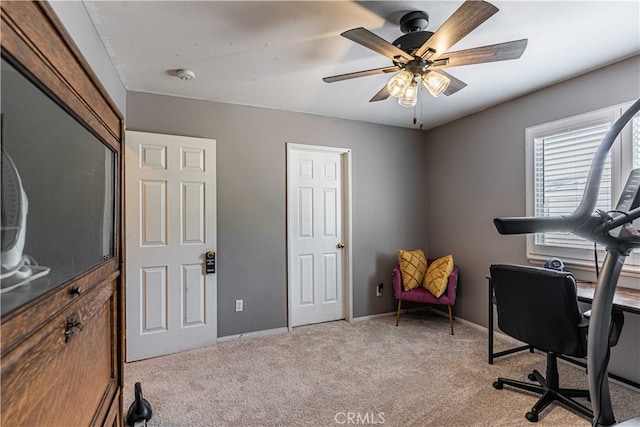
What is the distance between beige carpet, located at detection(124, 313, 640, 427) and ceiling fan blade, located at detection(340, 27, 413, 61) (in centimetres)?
216

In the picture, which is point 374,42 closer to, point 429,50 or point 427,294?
point 429,50

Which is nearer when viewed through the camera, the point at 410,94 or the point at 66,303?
the point at 66,303

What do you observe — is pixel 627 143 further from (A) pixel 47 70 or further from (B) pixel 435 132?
(A) pixel 47 70

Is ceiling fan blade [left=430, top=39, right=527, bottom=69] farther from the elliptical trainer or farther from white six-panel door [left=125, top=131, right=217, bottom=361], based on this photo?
white six-panel door [left=125, top=131, right=217, bottom=361]

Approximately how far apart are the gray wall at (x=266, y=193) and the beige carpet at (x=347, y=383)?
0.51m

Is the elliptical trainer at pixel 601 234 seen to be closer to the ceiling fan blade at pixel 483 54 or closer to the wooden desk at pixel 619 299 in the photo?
the ceiling fan blade at pixel 483 54

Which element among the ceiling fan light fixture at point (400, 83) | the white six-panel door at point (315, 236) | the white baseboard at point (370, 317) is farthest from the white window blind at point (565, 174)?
the white six-panel door at point (315, 236)

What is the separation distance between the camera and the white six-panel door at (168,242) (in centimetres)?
275

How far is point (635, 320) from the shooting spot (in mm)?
2219

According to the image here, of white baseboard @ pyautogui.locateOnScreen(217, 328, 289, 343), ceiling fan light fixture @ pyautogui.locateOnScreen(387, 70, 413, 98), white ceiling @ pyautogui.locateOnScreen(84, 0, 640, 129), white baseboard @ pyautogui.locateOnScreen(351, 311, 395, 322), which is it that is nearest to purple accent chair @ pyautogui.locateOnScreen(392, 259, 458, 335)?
white baseboard @ pyautogui.locateOnScreen(351, 311, 395, 322)

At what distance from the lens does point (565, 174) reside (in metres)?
2.67

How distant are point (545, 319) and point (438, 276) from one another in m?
1.45

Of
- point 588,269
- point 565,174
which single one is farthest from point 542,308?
point 565,174

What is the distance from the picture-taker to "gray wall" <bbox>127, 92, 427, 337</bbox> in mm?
3090
